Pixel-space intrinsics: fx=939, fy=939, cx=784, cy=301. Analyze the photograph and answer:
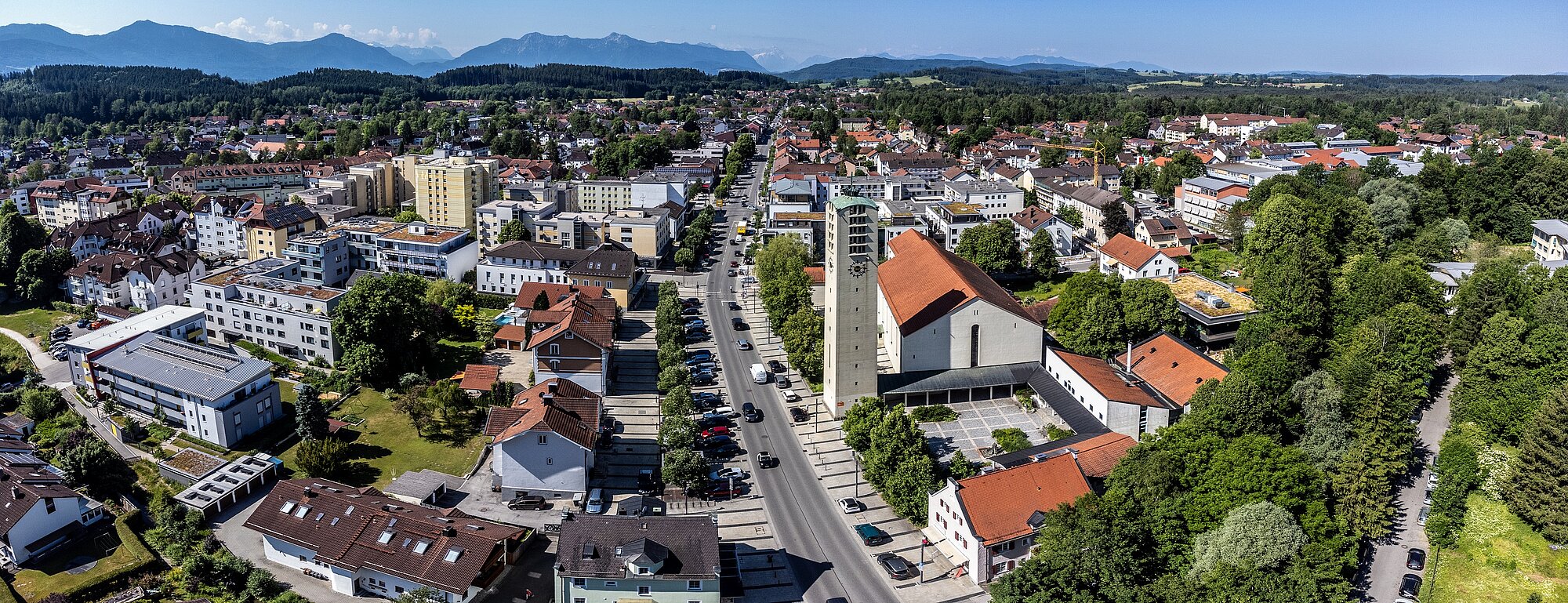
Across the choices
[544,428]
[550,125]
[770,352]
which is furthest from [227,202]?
[550,125]


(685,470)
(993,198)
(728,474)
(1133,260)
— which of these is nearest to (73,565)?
(685,470)

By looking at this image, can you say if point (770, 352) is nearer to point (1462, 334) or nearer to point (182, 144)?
point (1462, 334)

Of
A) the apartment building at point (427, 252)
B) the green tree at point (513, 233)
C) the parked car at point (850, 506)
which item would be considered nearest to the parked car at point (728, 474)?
the parked car at point (850, 506)


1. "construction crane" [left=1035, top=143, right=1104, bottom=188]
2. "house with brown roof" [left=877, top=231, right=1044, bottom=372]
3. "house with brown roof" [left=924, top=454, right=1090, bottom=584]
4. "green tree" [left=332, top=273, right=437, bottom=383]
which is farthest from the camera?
"construction crane" [left=1035, top=143, right=1104, bottom=188]

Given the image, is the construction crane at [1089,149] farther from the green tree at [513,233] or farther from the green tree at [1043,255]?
the green tree at [513,233]

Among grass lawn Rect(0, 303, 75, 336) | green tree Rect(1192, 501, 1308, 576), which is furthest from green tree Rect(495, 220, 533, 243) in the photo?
green tree Rect(1192, 501, 1308, 576)

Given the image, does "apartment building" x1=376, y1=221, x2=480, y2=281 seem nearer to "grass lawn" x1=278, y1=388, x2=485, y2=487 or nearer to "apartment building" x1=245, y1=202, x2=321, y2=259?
"apartment building" x1=245, y1=202, x2=321, y2=259

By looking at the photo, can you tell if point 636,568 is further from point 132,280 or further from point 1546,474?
point 132,280
